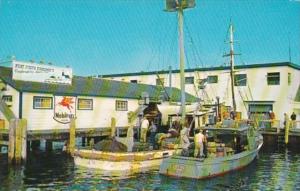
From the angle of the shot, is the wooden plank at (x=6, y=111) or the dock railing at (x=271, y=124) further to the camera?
the dock railing at (x=271, y=124)

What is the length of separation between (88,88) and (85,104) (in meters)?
2.57

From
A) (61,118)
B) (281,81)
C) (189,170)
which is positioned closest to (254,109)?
(281,81)

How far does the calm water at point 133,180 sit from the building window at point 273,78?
2276cm

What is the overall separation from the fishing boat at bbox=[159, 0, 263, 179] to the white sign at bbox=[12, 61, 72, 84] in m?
11.0

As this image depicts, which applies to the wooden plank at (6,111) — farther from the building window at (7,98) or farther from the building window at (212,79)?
the building window at (212,79)

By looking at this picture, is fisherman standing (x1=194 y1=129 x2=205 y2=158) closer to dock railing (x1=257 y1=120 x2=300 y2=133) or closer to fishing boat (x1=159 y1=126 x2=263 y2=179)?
fishing boat (x1=159 y1=126 x2=263 y2=179)

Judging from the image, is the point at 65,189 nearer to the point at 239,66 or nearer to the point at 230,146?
the point at 230,146

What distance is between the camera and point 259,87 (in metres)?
51.6

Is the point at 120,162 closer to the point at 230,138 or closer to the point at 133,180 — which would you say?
the point at 133,180

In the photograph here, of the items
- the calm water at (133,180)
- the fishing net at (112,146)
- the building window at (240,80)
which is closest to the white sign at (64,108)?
the calm water at (133,180)

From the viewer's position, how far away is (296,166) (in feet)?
93.6

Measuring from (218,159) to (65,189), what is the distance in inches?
352

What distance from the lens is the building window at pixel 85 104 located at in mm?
34247

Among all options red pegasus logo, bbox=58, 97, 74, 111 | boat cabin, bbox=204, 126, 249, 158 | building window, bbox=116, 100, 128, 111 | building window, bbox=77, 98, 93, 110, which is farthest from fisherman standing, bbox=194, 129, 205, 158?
building window, bbox=116, 100, 128, 111
